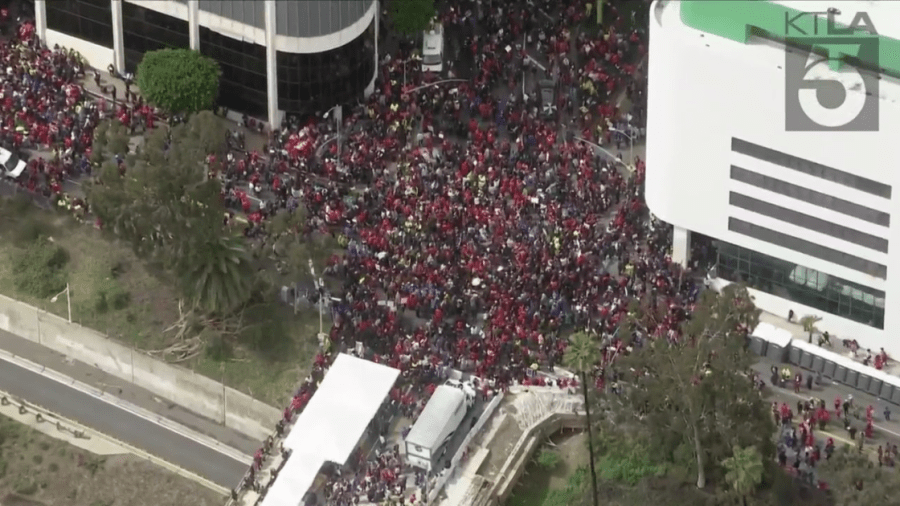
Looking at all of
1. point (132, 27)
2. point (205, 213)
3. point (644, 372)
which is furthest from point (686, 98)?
point (132, 27)

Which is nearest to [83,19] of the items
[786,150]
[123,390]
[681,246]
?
[123,390]

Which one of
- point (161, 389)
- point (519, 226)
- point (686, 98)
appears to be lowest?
point (161, 389)

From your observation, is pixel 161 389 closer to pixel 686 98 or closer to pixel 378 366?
pixel 378 366

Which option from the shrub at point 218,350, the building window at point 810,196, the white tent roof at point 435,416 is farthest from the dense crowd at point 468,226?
the building window at point 810,196

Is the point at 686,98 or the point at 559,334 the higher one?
the point at 686,98

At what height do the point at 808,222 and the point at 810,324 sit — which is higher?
the point at 808,222

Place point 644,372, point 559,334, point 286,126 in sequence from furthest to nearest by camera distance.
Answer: point 286,126
point 559,334
point 644,372

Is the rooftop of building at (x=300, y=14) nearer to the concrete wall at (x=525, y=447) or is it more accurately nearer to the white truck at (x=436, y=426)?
the white truck at (x=436, y=426)

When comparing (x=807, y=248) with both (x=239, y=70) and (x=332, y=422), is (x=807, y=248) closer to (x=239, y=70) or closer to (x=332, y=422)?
(x=332, y=422)
